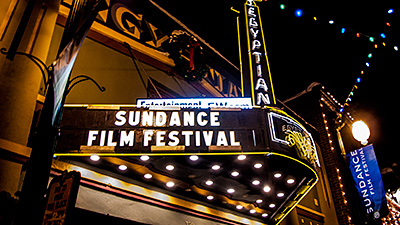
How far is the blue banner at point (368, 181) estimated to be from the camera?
46.6ft

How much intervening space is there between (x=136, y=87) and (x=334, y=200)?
1129 cm

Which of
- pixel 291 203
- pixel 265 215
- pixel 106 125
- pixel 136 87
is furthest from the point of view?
pixel 265 215

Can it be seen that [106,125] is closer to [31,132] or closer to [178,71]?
[31,132]

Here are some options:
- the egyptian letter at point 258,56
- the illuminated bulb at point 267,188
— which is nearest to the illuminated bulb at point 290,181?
the illuminated bulb at point 267,188

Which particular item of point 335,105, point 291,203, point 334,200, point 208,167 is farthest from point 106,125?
point 335,105

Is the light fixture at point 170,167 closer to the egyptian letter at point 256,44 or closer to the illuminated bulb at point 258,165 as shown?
the illuminated bulb at point 258,165

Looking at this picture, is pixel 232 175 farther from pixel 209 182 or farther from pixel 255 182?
pixel 255 182

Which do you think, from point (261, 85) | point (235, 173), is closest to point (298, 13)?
point (261, 85)

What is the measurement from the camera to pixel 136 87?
893 centimetres

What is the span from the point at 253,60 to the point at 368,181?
9.18 m

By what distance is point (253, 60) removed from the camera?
33.1ft

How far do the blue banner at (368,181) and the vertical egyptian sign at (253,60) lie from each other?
28.7 ft

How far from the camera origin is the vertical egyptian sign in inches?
356

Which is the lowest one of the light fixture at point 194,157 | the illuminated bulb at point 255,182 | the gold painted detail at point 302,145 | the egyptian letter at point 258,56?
the light fixture at point 194,157
